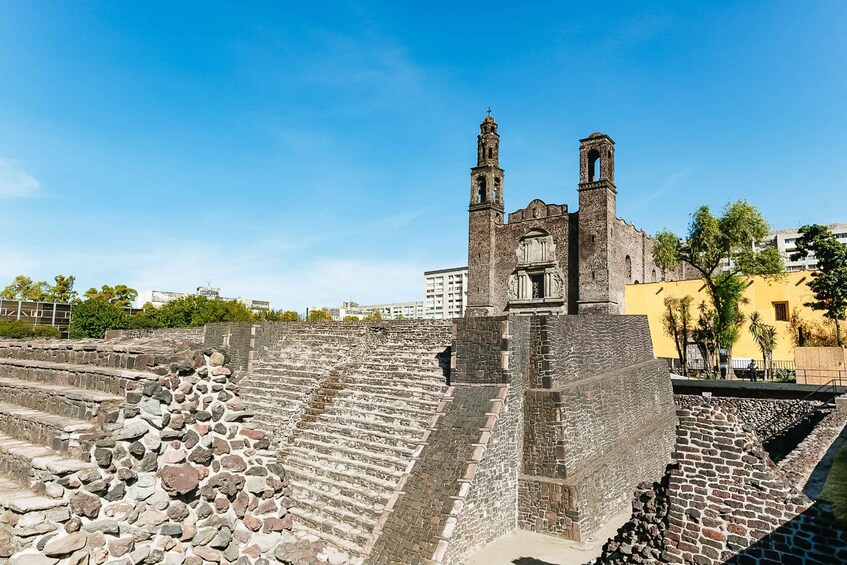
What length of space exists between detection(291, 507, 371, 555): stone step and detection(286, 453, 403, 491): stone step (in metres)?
0.80

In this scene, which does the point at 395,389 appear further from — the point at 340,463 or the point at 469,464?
the point at 469,464

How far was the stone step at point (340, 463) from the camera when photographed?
990 centimetres

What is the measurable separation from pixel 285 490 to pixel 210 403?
94cm

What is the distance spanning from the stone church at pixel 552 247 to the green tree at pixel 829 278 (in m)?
8.15

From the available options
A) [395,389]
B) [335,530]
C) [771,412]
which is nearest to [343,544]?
[335,530]

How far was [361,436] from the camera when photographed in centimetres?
1117

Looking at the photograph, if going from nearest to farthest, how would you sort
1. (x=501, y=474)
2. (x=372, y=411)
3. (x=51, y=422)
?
(x=51, y=422)
(x=501, y=474)
(x=372, y=411)

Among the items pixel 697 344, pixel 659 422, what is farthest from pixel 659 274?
pixel 659 422

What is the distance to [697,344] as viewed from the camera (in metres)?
27.4

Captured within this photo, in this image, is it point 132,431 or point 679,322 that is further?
point 679,322

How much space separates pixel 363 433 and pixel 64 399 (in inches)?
295

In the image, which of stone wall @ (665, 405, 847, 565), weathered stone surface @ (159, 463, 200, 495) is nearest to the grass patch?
stone wall @ (665, 405, 847, 565)

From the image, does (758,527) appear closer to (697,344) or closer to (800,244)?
(697,344)

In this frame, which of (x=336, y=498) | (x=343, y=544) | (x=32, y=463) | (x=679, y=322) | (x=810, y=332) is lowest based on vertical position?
(x=343, y=544)
